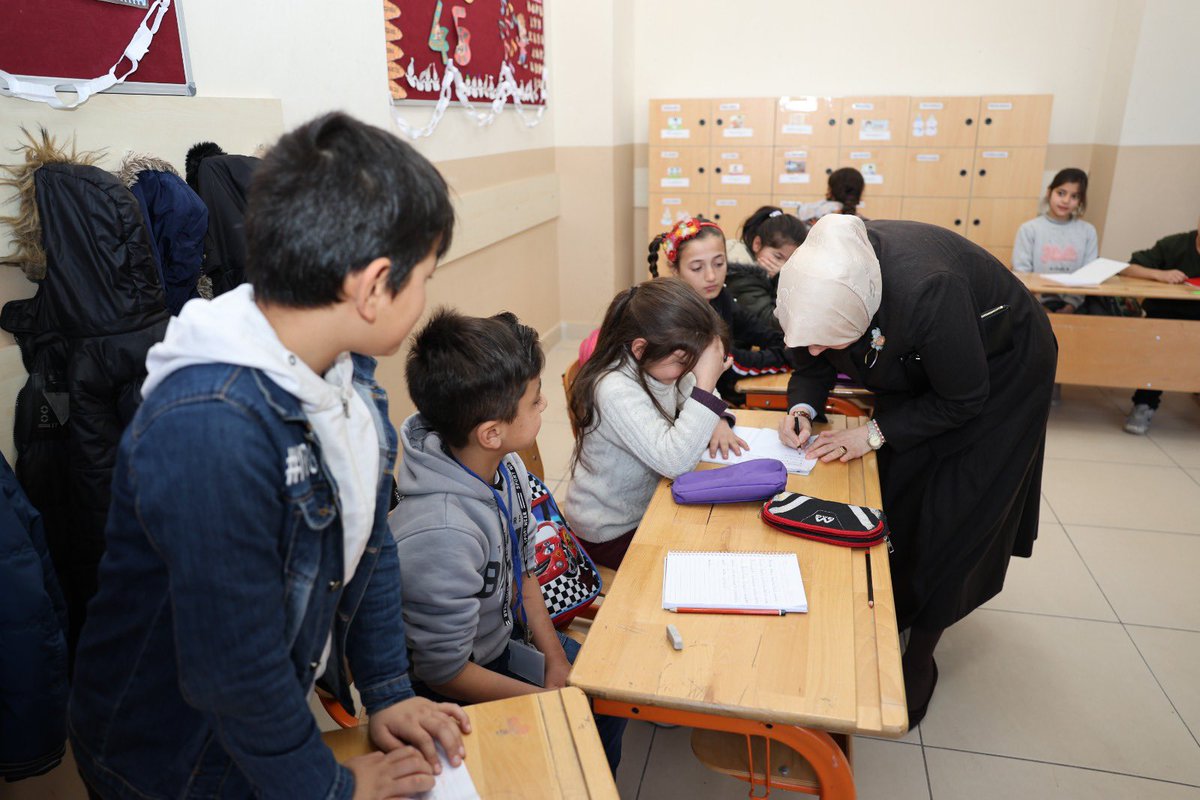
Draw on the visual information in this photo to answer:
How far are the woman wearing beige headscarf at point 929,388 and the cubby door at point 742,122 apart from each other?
3.43 m

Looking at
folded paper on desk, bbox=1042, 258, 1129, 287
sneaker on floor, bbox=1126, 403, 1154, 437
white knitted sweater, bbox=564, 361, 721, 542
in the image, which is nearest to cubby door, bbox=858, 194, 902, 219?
folded paper on desk, bbox=1042, 258, 1129, 287

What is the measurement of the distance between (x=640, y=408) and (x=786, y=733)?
818mm

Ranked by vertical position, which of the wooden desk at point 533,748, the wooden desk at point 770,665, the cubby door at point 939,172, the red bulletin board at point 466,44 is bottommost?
the wooden desk at point 533,748

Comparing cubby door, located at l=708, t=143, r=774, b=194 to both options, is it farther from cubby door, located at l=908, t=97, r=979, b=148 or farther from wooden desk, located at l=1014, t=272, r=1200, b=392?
wooden desk, located at l=1014, t=272, r=1200, b=392

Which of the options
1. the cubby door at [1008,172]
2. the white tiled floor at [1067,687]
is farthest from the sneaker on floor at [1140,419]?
the cubby door at [1008,172]

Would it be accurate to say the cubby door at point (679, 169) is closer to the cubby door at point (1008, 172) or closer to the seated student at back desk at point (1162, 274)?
the cubby door at point (1008, 172)

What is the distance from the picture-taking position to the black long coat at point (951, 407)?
1.61 metres

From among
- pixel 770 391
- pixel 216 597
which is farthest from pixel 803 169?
pixel 216 597

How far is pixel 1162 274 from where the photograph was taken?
12.8 feet

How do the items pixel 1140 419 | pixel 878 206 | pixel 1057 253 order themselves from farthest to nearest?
1. pixel 878 206
2. pixel 1057 253
3. pixel 1140 419

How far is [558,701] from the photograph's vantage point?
42.2 inches

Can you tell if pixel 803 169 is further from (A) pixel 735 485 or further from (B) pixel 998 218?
(A) pixel 735 485

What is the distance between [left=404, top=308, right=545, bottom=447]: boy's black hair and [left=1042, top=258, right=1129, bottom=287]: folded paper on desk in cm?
345

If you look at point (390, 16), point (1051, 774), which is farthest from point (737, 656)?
point (390, 16)
